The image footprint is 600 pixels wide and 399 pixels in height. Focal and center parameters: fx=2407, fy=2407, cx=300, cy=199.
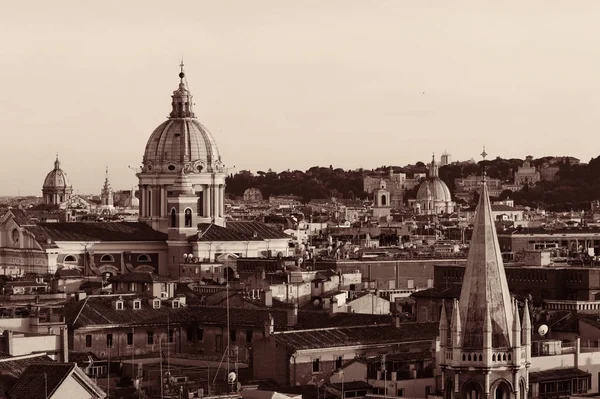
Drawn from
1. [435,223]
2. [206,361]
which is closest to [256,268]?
[206,361]

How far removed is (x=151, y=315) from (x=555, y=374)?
1694 cm

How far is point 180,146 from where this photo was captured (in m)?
110

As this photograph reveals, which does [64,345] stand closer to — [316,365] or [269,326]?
[316,365]

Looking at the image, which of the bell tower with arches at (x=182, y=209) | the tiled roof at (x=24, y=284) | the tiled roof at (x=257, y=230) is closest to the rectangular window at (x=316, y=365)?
the tiled roof at (x=24, y=284)

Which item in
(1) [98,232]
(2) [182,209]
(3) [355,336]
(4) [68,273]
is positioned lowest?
(3) [355,336]

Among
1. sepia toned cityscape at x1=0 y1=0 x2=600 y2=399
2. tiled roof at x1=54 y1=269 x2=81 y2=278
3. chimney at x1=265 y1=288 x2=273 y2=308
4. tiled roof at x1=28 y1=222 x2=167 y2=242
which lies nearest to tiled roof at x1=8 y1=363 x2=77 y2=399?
sepia toned cityscape at x1=0 y1=0 x2=600 y2=399

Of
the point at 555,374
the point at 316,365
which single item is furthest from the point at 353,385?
the point at 316,365

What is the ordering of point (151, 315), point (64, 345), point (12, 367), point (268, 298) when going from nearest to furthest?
point (12, 367) < point (64, 345) < point (151, 315) < point (268, 298)

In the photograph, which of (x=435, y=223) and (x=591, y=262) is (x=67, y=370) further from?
(x=435, y=223)

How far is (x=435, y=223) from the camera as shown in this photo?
17325cm

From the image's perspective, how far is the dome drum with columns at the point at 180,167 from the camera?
110m

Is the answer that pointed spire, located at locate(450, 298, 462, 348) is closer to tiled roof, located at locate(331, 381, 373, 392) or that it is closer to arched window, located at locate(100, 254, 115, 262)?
tiled roof, located at locate(331, 381, 373, 392)

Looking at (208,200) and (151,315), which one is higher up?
(208,200)

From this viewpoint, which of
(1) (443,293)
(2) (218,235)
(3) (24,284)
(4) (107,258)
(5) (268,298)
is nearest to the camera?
(1) (443,293)
